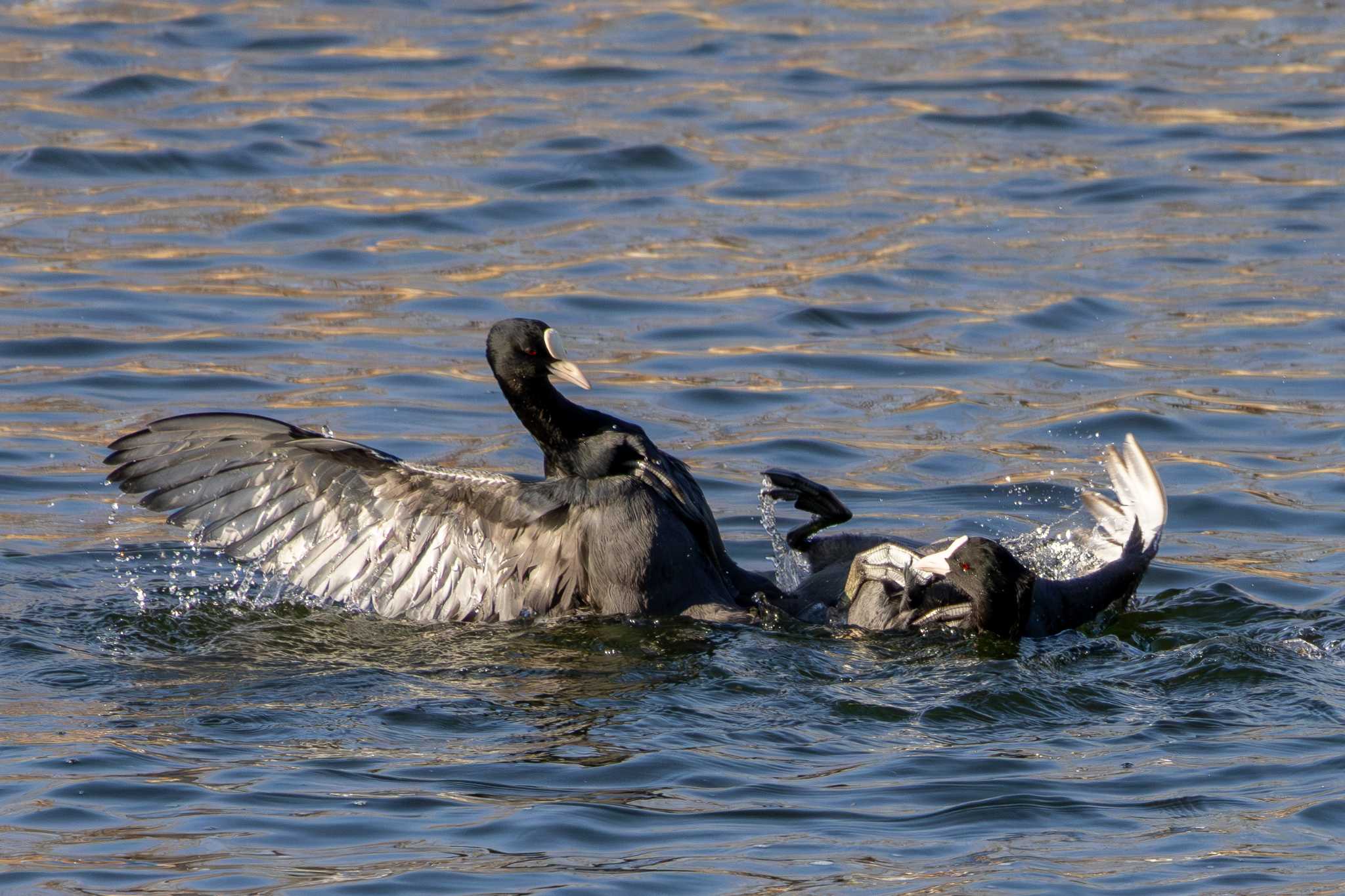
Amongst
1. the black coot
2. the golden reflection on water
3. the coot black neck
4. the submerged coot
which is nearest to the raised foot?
the black coot

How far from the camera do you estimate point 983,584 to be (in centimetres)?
646

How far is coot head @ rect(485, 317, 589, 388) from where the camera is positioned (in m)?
6.92

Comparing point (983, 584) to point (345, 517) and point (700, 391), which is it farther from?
point (700, 391)

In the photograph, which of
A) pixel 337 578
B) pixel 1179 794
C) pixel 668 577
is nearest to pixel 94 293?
pixel 337 578

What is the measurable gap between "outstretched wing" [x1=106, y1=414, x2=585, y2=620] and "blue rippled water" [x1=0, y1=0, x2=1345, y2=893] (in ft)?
0.52

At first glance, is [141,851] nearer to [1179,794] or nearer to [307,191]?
[1179,794]

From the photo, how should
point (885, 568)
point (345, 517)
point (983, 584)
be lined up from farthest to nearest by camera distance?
point (345, 517)
point (885, 568)
point (983, 584)

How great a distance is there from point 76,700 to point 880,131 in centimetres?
924

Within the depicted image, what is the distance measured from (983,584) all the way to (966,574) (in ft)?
0.23

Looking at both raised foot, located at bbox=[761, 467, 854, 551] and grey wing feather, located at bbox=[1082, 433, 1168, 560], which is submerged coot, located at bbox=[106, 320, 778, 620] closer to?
raised foot, located at bbox=[761, 467, 854, 551]

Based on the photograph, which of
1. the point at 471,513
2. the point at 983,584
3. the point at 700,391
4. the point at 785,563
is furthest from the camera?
the point at 700,391

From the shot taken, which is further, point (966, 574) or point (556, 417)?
point (556, 417)

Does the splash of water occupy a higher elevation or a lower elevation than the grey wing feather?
lower

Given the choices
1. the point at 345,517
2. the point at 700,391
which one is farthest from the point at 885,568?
the point at 700,391
